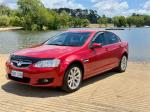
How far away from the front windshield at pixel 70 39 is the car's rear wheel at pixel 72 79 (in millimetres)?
868

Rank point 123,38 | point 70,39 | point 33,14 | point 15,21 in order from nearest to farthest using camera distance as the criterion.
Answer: point 70,39, point 123,38, point 33,14, point 15,21

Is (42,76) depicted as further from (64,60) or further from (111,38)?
(111,38)

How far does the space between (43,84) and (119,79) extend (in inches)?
115

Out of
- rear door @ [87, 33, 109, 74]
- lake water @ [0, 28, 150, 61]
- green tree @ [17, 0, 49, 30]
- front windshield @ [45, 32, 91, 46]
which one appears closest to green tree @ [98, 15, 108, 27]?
green tree @ [17, 0, 49, 30]

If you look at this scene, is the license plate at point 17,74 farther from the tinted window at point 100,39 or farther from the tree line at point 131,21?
the tree line at point 131,21

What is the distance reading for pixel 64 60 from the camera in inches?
279

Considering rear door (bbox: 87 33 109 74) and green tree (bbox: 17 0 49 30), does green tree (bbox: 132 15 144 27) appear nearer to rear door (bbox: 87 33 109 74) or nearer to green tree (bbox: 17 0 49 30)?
green tree (bbox: 17 0 49 30)

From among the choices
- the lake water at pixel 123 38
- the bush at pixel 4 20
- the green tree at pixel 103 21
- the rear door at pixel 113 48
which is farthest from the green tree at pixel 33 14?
the rear door at pixel 113 48

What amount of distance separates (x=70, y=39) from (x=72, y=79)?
4.86 ft

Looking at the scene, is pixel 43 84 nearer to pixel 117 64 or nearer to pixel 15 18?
pixel 117 64

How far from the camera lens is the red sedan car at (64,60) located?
6.96 meters

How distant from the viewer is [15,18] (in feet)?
349

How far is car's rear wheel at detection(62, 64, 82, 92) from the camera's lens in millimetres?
7207

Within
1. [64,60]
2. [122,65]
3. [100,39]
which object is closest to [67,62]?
[64,60]
